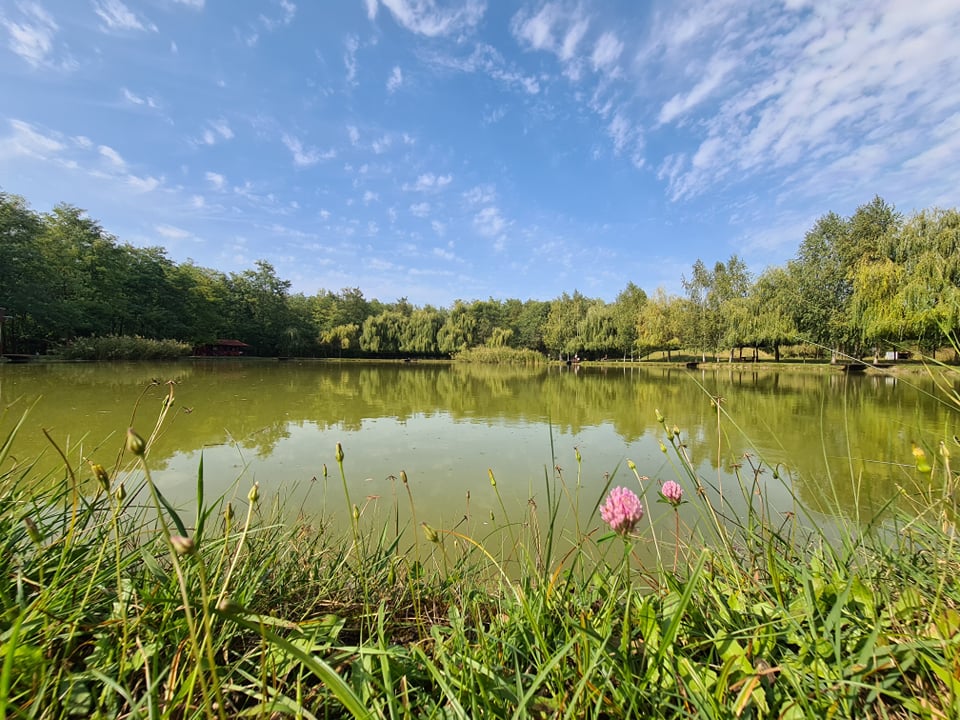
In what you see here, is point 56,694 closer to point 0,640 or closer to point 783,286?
point 0,640

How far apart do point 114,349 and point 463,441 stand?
2379 cm

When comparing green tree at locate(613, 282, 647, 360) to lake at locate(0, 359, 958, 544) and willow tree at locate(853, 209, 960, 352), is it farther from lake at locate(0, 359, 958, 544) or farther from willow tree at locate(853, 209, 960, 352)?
lake at locate(0, 359, 958, 544)

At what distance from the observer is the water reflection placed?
3.75 meters

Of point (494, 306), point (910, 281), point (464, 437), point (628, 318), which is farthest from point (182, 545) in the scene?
point (494, 306)

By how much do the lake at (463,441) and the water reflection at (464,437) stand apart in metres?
0.03

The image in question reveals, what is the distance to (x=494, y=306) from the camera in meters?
44.1

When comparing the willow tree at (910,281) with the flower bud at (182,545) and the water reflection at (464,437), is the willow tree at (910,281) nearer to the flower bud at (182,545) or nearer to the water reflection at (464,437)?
the water reflection at (464,437)

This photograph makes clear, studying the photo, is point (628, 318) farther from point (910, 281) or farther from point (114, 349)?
point (114, 349)

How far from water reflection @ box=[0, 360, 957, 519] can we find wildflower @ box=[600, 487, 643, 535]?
43cm

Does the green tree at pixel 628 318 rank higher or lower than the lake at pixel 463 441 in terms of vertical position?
higher

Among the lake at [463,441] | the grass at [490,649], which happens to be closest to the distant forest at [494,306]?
the lake at [463,441]

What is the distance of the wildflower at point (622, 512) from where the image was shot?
88 centimetres

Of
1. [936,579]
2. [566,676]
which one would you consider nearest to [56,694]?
[566,676]

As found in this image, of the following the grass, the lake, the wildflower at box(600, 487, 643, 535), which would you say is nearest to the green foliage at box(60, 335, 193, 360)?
the lake
